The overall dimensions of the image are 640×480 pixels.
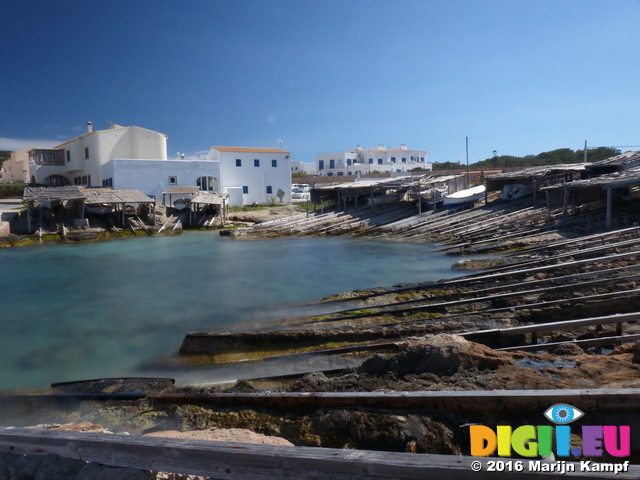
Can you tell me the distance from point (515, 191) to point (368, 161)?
46238 mm

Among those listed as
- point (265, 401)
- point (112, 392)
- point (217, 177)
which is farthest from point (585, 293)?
point (217, 177)

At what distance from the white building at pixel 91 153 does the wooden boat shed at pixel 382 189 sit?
18.1m

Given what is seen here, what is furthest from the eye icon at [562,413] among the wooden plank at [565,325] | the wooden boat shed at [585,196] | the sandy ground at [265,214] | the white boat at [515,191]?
the sandy ground at [265,214]

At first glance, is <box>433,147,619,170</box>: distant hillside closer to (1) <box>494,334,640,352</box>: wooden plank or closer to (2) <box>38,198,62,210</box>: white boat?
(2) <box>38,198,62,210</box>: white boat

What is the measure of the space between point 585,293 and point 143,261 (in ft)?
60.2

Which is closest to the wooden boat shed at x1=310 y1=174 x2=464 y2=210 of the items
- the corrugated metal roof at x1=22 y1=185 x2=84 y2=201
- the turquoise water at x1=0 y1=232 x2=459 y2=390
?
the turquoise water at x1=0 y1=232 x2=459 y2=390

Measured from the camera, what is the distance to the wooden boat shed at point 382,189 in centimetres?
2895

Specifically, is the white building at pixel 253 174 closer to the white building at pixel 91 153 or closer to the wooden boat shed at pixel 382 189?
the white building at pixel 91 153

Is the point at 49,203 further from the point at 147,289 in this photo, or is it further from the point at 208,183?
the point at 147,289

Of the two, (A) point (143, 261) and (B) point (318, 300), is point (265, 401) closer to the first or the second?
(B) point (318, 300)

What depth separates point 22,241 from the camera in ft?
82.3

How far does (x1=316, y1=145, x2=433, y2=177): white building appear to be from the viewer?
67.2 meters

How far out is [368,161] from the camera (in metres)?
71.1

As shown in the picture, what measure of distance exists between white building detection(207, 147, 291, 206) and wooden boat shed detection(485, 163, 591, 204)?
20.5 metres
